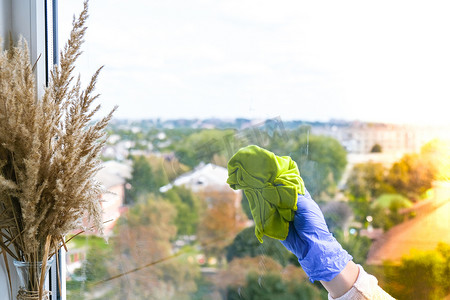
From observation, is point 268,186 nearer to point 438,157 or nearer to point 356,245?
point 356,245

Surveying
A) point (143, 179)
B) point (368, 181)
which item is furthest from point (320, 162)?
point (143, 179)

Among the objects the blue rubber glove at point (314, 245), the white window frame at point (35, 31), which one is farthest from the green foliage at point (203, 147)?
the white window frame at point (35, 31)

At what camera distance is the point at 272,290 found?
5.54ft

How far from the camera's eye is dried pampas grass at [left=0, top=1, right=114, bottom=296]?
1.58m

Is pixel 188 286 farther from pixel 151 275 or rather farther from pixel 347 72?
pixel 347 72

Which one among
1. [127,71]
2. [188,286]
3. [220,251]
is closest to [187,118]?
[127,71]

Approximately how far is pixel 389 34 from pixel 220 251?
882 millimetres

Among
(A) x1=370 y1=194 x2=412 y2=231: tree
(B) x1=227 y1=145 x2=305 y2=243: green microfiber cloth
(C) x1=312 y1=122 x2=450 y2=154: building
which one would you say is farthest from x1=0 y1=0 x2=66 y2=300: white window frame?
(A) x1=370 y1=194 x2=412 y2=231: tree

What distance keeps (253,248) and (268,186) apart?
25cm

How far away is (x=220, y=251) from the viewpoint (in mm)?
1711

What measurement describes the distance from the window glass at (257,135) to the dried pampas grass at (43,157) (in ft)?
0.53

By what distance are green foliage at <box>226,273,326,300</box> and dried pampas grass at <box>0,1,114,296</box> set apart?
530 mm

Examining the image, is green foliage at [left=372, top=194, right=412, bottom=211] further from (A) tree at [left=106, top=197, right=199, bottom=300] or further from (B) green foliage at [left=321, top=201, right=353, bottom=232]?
(A) tree at [left=106, top=197, right=199, bottom=300]

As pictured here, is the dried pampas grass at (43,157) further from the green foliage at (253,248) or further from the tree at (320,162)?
the tree at (320,162)
